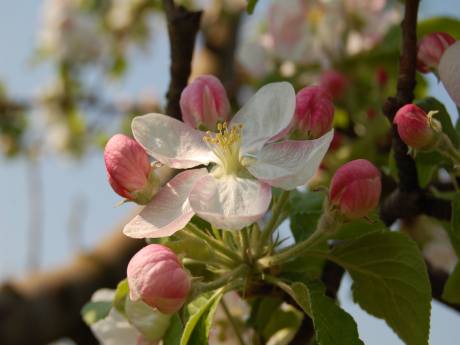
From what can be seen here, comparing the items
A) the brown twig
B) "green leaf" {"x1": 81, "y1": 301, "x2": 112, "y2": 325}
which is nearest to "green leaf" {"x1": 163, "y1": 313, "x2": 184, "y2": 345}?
"green leaf" {"x1": 81, "y1": 301, "x2": 112, "y2": 325}

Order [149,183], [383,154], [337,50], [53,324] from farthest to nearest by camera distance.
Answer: [53,324] < [337,50] < [383,154] < [149,183]

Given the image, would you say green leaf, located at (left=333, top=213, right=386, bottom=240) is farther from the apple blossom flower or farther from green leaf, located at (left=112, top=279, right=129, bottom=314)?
green leaf, located at (left=112, top=279, right=129, bottom=314)

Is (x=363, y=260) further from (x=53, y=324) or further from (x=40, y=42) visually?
(x=40, y=42)

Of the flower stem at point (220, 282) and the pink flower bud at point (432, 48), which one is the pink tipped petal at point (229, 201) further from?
the pink flower bud at point (432, 48)

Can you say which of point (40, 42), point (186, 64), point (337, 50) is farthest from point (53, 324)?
point (40, 42)

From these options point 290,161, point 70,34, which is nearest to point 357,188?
point 290,161
